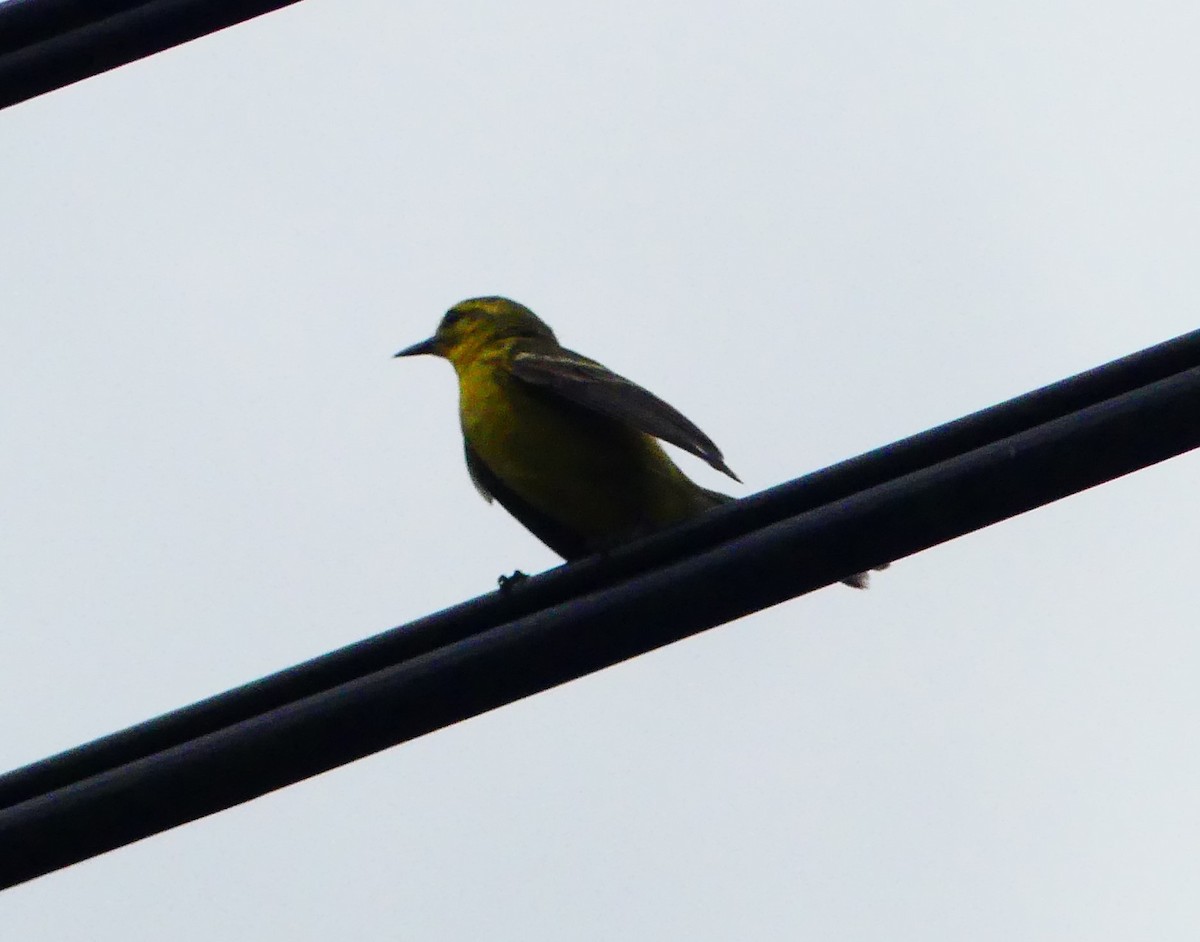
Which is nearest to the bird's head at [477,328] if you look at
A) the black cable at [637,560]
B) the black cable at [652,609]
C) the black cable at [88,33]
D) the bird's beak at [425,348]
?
the bird's beak at [425,348]

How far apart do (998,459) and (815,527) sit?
1.12 feet

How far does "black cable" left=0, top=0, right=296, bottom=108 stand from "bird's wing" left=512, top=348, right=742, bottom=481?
1.57 meters

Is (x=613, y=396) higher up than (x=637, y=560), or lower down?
higher up

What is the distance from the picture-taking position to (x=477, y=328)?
25.2 ft

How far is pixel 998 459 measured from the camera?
3236 millimetres

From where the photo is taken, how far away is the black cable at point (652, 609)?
3.21 meters

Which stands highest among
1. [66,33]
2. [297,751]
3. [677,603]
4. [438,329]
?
[438,329]

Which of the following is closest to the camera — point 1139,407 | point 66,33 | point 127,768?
point 1139,407

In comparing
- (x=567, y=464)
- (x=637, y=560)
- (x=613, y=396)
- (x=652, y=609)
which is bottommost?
(x=652, y=609)

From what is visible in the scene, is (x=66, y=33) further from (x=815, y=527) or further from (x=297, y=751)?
(x=815, y=527)

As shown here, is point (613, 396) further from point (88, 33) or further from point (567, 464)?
point (88, 33)

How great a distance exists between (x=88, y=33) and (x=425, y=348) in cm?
374

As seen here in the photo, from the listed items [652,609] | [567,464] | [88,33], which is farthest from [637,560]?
[567,464]

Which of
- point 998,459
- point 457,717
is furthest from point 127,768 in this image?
point 998,459
